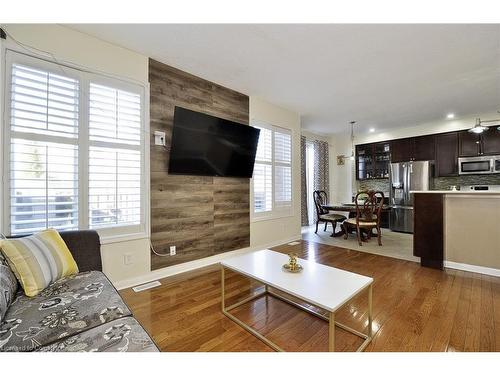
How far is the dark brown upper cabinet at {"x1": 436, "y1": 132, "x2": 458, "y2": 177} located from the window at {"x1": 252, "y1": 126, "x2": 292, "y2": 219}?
3.54 m

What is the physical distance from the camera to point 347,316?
184cm

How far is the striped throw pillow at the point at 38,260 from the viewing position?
1331 mm

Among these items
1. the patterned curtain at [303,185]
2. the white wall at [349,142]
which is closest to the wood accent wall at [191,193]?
the patterned curtain at [303,185]

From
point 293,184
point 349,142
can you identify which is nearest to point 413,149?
point 349,142

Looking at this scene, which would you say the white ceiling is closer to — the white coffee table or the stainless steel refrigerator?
the stainless steel refrigerator

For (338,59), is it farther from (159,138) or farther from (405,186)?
(405,186)

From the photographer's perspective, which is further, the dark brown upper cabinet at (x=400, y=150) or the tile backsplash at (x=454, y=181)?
the dark brown upper cabinet at (x=400, y=150)

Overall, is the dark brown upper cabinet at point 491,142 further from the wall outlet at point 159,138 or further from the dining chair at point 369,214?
the wall outlet at point 159,138

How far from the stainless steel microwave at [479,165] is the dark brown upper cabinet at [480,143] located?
0.11 m

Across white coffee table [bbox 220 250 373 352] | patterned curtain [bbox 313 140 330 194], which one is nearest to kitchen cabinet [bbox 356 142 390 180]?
patterned curtain [bbox 313 140 330 194]

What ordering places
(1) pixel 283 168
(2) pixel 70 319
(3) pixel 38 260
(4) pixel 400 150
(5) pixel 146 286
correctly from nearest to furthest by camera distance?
(2) pixel 70 319 → (3) pixel 38 260 → (5) pixel 146 286 → (1) pixel 283 168 → (4) pixel 400 150

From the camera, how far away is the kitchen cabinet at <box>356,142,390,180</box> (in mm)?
5875

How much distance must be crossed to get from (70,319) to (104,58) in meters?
2.42
